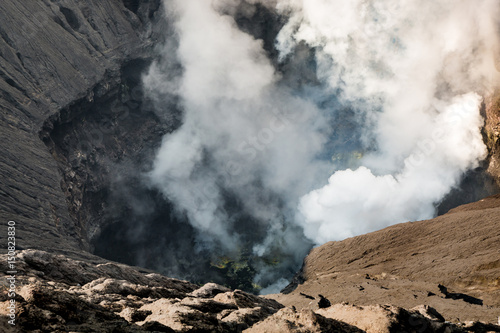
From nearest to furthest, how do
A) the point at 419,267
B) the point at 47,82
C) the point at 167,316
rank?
the point at 167,316
the point at 419,267
the point at 47,82

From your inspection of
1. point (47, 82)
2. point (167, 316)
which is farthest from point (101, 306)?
point (47, 82)

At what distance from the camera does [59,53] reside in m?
41.4

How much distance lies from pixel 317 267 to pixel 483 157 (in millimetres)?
22166

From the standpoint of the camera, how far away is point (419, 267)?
2814 centimetres


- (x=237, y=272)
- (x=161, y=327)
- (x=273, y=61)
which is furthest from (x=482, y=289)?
(x=273, y=61)

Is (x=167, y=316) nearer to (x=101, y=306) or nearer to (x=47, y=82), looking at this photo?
(x=101, y=306)

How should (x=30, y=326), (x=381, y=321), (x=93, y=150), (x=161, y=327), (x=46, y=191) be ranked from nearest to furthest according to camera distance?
1. (x=30, y=326)
2. (x=161, y=327)
3. (x=381, y=321)
4. (x=46, y=191)
5. (x=93, y=150)

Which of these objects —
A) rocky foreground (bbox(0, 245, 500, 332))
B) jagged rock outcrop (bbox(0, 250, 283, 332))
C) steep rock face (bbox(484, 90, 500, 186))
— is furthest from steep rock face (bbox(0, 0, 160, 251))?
steep rock face (bbox(484, 90, 500, 186))

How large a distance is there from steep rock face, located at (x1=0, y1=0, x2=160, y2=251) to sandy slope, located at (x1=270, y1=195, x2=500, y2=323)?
1838 centimetres

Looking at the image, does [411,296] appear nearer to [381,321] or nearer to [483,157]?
[381,321]

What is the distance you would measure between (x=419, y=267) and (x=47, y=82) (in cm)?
3697

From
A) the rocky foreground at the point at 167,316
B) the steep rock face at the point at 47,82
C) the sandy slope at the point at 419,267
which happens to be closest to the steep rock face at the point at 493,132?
the sandy slope at the point at 419,267

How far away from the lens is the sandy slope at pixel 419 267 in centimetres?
2206

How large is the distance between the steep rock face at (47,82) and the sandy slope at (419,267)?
60.3 feet
